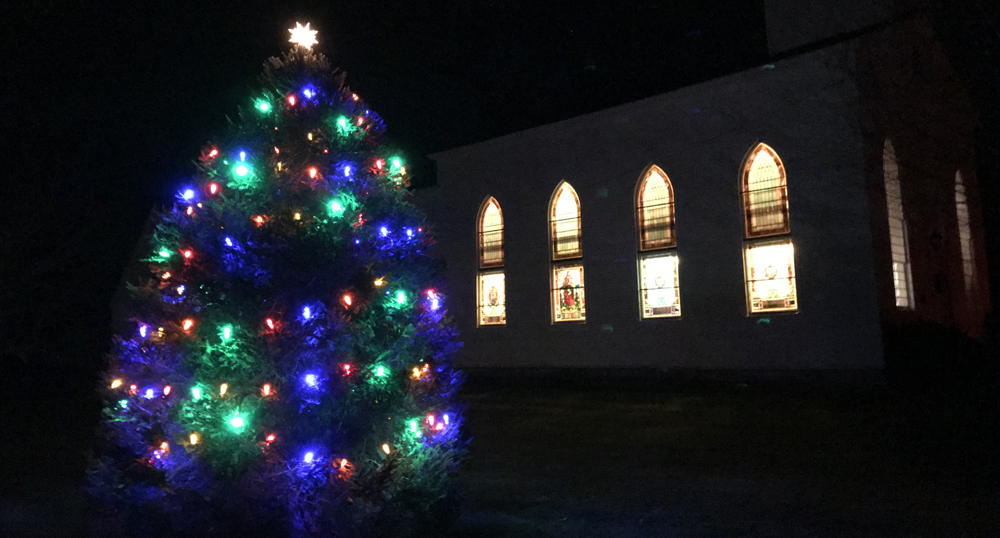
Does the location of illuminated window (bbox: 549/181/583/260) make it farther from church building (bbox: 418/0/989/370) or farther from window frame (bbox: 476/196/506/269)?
window frame (bbox: 476/196/506/269)

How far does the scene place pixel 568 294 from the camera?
16562mm

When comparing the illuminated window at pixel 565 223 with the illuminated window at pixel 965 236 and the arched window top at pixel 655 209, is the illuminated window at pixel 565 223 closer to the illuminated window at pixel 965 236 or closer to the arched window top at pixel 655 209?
the arched window top at pixel 655 209

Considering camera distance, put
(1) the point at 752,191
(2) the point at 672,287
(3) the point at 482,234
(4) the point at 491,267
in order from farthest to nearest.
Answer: (3) the point at 482,234, (4) the point at 491,267, (2) the point at 672,287, (1) the point at 752,191

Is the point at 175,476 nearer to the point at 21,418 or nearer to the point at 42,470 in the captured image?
the point at 42,470

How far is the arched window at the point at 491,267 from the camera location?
17766mm

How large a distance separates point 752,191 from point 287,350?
39.6 ft

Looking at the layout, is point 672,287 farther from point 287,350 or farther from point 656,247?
point 287,350

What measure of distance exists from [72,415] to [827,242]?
50.8ft

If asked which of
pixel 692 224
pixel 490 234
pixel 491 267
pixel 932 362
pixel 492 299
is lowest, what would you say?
pixel 932 362

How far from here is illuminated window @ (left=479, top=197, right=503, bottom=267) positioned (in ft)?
A: 58.5

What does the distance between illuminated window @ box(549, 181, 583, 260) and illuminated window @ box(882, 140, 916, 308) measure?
6675 millimetres

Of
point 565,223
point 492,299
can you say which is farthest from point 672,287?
point 492,299

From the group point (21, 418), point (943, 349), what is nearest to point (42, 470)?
point (21, 418)

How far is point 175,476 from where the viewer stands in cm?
424
